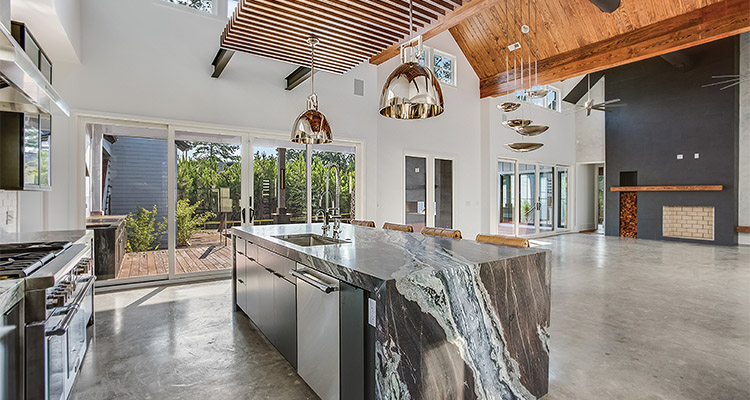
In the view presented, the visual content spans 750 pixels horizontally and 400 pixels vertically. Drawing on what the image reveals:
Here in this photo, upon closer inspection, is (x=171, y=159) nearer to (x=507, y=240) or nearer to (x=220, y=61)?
(x=220, y=61)

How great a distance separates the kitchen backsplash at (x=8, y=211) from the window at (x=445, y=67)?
7.22 metres

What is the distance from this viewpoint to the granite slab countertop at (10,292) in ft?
3.84

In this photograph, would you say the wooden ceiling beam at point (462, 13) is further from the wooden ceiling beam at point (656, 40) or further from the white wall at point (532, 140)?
the white wall at point (532, 140)

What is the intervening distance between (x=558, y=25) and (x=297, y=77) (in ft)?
16.9

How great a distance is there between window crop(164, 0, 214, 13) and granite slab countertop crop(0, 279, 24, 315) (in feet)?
15.2

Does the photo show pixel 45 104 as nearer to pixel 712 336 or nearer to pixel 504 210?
pixel 712 336

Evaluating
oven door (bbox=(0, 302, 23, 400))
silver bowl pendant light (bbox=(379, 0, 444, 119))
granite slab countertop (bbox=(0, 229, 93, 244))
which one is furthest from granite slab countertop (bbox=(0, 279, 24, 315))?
silver bowl pendant light (bbox=(379, 0, 444, 119))

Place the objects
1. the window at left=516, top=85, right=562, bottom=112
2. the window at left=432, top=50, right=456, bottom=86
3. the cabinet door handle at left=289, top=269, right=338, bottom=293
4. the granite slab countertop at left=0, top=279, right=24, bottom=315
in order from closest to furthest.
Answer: the granite slab countertop at left=0, top=279, right=24, bottom=315 → the cabinet door handle at left=289, top=269, right=338, bottom=293 → the window at left=432, top=50, right=456, bottom=86 → the window at left=516, top=85, right=562, bottom=112

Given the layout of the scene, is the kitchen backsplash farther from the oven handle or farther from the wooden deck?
the oven handle

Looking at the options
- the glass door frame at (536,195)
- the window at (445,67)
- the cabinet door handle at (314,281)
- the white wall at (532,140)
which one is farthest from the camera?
the glass door frame at (536,195)

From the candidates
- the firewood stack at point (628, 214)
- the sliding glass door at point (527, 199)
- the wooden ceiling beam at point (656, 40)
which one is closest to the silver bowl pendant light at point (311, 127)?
the wooden ceiling beam at point (656, 40)

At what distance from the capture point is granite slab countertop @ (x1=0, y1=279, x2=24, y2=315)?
1.17 m

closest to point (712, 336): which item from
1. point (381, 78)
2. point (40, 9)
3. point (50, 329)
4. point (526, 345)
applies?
point (526, 345)

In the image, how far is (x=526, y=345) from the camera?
1938 mm
